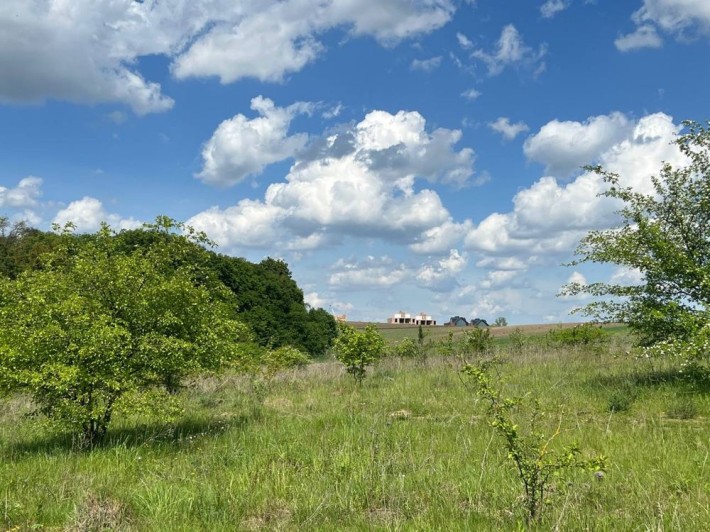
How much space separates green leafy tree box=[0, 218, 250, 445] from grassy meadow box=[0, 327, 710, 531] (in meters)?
0.70

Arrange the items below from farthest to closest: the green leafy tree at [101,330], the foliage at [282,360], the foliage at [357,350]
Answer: the foliage at [282,360], the foliage at [357,350], the green leafy tree at [101,330]

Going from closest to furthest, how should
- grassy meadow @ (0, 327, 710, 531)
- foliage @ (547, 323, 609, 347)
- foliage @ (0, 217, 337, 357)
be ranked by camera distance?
grassy meadow @ (0, 327, 710, 531)
foliage @ (547, 323, 609, 347)
foliage @ (0, 217, 337, 357)

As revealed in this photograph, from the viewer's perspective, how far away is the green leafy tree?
809 cm

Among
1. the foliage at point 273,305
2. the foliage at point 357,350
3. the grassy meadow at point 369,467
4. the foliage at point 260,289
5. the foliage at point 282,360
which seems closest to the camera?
the grassy meadow at point 369,467

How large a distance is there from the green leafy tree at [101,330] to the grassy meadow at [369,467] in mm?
702

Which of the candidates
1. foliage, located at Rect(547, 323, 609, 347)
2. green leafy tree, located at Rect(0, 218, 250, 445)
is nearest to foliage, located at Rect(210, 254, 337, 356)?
foliage, located at Rect(547, 323, 609, 347)

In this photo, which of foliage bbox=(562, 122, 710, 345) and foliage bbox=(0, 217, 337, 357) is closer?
foliage bbox=(562, 122, 710, 345)

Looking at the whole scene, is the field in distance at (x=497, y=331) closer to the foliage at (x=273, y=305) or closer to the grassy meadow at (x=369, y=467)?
the foliage at (x=273, y=305)

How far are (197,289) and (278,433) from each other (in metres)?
2.77

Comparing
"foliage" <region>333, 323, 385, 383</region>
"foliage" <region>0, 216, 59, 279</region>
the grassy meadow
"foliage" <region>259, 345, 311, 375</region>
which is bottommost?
the grassy meadow

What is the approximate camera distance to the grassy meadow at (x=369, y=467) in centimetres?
502

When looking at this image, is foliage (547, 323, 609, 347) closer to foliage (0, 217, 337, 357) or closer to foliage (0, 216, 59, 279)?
foliage (0, 217, 337, 357)

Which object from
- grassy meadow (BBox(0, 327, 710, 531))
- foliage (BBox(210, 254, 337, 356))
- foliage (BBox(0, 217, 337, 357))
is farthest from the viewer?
foliage (BBox(210, 254, 337, 356))

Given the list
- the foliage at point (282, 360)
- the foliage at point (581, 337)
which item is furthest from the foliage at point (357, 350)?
the foliage at point (581, 337)
